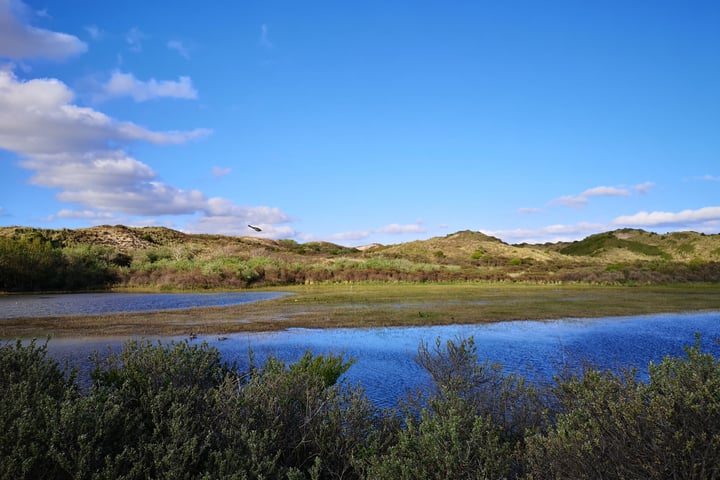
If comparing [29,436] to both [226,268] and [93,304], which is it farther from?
[226,268]

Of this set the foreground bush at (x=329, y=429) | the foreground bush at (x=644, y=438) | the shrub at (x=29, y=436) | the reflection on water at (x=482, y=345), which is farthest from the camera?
the reflection on water at (x=482, y=345)

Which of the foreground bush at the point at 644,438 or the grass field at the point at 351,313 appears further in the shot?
the grass field at the point at 351,313

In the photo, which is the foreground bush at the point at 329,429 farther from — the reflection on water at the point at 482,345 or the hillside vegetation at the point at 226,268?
the hillside vegetation at the point at 226,268

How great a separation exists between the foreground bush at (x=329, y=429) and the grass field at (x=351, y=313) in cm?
1231

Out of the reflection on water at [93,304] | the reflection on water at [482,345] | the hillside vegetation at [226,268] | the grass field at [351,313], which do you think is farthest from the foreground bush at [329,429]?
the hillside vegetation at [226,268]

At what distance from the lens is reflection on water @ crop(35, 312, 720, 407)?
11438 millimetres

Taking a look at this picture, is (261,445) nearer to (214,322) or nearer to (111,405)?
(111,405)

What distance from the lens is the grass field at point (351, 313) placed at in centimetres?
1909

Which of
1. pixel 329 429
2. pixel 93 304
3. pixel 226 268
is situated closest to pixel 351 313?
pixel 93 304

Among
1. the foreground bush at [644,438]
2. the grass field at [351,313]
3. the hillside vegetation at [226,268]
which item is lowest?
the grass field at [351,313]

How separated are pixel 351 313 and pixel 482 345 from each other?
942cm

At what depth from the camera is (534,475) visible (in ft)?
15.7

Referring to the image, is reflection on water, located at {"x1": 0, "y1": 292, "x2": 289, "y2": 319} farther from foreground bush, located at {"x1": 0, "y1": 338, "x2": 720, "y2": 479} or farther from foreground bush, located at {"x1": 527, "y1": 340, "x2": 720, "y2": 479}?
foreground bush, located at {"x1": 527, "y1": 340, "x2": 720, "y2": 479}

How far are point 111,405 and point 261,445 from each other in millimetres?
1636
